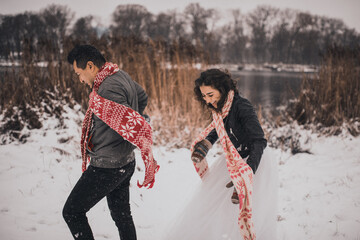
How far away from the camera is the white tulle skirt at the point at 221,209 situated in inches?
63.6

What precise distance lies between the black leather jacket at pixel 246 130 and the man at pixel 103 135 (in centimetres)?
59

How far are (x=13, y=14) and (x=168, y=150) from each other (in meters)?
5.61

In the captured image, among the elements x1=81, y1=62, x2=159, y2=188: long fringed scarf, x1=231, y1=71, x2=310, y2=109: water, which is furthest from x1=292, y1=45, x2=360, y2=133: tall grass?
x1=81, y1=62, x2=159, y2=188: long fringed scarf

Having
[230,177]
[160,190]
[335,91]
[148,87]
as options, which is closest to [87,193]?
[230,177]

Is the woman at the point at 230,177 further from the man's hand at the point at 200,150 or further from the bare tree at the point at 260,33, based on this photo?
the bare tree at the point at 260,33

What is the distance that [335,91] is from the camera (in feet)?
16.7

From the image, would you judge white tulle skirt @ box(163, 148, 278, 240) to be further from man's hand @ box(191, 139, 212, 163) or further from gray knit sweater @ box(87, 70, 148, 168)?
gray knit sweater @ box(87, 70, 148, 168)

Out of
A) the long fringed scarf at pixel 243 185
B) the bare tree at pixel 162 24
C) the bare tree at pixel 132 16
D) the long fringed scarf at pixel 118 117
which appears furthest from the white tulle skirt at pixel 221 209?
the bare tree at pixel 162 24

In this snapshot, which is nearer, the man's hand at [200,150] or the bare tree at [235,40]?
the man's hand at [200,150]

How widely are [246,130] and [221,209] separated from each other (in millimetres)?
659

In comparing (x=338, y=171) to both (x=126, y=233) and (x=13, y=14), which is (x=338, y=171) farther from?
(x=13, y=14)

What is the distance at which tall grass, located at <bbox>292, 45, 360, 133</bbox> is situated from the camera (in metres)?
4.96

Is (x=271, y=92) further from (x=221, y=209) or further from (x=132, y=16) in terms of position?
(x=132, y=16)

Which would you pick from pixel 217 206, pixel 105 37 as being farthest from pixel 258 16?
pixel 217 206
